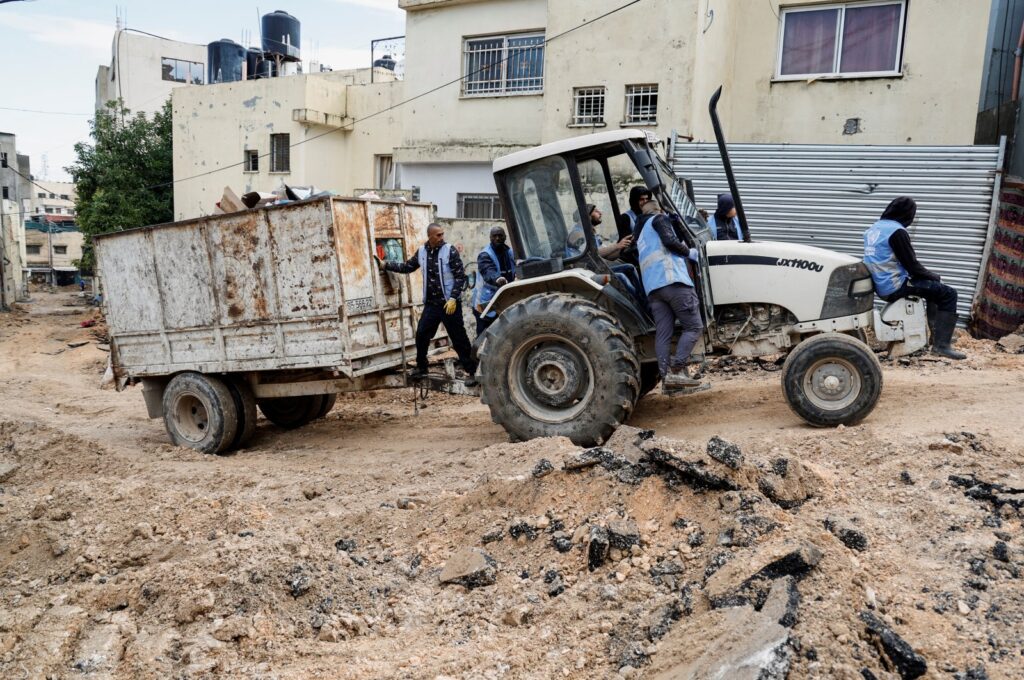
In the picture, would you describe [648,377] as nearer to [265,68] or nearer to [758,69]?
[758,69]

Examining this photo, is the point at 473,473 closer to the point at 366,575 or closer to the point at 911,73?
the point at 366,575

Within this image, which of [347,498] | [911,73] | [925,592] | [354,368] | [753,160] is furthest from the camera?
[911,73]

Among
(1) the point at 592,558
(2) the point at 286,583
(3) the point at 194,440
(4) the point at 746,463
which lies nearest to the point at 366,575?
(2) the point at 286,583

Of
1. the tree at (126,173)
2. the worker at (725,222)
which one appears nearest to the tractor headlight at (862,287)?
the worker at (725,222)

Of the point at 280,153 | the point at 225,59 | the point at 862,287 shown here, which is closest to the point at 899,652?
the point at 862,287

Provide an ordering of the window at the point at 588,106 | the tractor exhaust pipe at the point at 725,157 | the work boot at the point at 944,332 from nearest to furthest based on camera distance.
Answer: the tractor exhaust pipe at the point at 725,157 → the work boot at the point at 944,332 → the window at the point at 588,106

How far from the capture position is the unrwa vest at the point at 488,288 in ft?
27.8

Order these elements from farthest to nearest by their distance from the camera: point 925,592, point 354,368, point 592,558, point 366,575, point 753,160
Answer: point 753,160, point 354,368, point 366,575, point 592,558, point 925,592

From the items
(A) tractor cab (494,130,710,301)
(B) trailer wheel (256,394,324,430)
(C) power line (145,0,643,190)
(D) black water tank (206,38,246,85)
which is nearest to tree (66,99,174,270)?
(C) power line (145,0,643,190)

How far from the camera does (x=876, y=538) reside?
402 cm

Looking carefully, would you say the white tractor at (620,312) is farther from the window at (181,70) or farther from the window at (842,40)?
the window at (181,70)

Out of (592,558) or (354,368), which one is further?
(354,368)

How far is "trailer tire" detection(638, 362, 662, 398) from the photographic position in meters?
6.79

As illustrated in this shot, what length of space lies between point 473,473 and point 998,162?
8297mm
